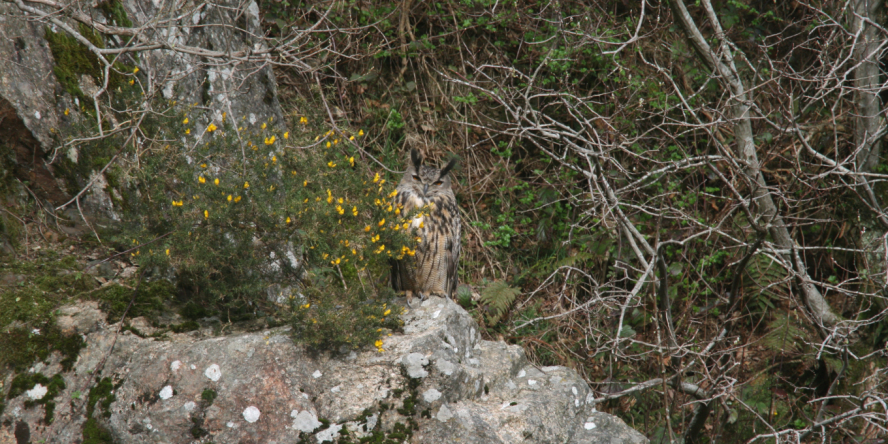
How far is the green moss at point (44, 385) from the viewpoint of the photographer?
2379 millimetres

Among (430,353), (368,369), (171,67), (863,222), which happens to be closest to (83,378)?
(368,369)

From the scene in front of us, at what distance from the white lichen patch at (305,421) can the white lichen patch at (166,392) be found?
1.60 ft

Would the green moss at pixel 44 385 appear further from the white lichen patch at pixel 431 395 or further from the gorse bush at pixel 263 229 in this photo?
the white lichen patch at pixel 431 395

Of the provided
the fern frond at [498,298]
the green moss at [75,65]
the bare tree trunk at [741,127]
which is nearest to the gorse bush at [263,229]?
the green moss at [75,65]

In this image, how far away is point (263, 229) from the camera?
2688mm

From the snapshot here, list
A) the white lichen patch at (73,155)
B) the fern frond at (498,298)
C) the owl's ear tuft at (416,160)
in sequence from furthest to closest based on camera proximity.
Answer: the fern frond at (498,298) → the owl's ear tuft at (416,160) → the white lichen patch at (73,155)

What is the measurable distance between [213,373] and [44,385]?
26.7 inches

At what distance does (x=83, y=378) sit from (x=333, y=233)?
118cm

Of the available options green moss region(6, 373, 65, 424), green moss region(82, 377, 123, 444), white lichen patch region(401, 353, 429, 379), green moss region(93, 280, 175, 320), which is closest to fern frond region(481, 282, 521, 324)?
white lichen patch region(401, 353, 429, 379)

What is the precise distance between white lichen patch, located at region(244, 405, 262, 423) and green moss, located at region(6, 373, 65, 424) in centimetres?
76

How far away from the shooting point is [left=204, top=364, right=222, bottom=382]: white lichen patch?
8.04 feet

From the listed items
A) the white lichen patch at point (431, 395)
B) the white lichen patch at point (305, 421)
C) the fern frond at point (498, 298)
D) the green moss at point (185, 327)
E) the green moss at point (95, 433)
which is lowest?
the fern frond at point (498, 298)

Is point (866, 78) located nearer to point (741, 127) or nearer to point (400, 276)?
point (741, 127)

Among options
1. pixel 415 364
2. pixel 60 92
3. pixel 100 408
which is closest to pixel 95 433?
pixel 100 408
